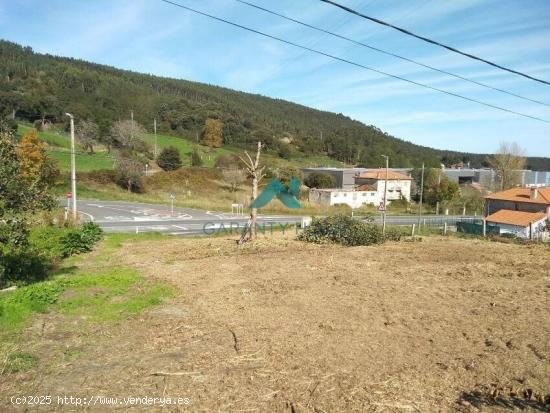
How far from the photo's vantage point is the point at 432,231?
98.5 ft

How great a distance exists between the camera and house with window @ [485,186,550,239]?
115 ft

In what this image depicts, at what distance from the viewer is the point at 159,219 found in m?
36.5

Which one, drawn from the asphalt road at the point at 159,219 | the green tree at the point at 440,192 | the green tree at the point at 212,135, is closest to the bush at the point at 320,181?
the green tree at the point at 440,192

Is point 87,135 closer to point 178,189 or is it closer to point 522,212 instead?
point 178,189

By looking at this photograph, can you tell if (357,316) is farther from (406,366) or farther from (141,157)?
(141,157)

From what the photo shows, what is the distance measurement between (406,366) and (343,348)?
1.19m

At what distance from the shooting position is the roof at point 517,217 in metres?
36.1

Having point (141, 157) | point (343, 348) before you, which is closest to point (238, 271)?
point (343, 348)

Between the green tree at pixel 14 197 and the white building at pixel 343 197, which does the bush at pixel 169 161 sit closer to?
the white building at pixel 343 197

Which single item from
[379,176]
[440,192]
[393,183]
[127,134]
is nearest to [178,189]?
[127,134]

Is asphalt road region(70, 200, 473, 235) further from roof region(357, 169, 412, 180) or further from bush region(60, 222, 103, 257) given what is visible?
roof region(357, 169, 412, 180)

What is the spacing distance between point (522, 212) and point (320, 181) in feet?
101

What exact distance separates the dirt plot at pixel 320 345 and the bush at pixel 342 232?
23.2 feet

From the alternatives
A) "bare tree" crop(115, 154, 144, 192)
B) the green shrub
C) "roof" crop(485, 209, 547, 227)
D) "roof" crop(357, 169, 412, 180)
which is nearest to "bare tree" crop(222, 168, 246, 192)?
"bare tree" crop(115, 154, 144, 192)
